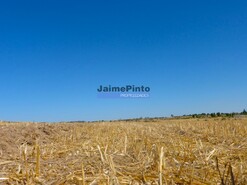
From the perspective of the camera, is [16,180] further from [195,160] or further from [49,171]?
[195,160]

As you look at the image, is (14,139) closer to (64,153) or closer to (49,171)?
(64,153)

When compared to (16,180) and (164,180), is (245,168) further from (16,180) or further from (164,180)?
(16,180)

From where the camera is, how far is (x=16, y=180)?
11.3 feet


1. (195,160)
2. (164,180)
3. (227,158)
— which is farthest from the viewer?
(227,158)

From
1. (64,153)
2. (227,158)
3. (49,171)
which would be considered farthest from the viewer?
(64,153)

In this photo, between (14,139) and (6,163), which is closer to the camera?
(6,163)

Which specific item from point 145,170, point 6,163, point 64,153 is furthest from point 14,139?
point 145,170

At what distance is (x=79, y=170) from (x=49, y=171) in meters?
0.37

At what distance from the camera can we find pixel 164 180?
3201mm

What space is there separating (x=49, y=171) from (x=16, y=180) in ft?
1.26

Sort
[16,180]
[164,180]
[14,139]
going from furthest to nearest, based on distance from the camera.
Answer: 1. [14,139]
2. [16,180]
3. [164,180]

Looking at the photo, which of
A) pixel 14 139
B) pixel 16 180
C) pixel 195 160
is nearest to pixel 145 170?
pixel 195 160

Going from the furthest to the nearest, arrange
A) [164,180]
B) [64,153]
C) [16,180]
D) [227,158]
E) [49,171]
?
1. [64,153]
2. [227,158]
3. [49,171]
4. [16,180]
5. [164,180]

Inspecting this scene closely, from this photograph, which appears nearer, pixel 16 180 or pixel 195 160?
pixel 16 180
